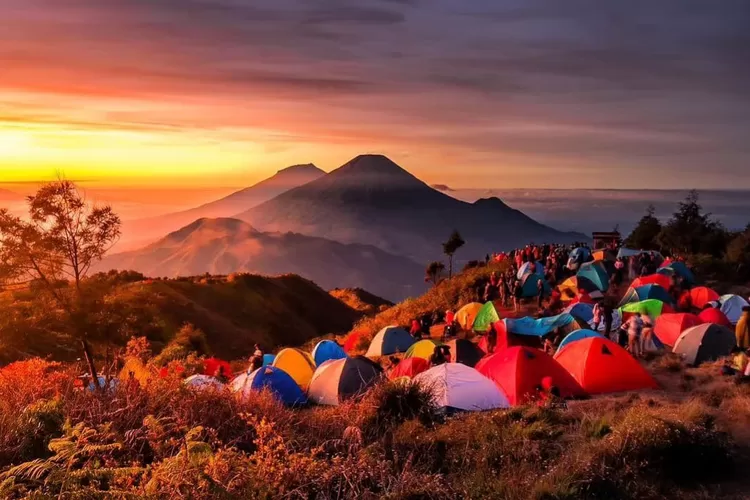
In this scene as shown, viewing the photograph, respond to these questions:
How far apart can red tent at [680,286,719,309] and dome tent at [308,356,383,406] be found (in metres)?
13.4

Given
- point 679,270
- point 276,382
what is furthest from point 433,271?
point 276,382

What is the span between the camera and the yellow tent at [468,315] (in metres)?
23.5

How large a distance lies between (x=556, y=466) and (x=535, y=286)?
20531 mm

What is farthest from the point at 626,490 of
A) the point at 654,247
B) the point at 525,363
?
the point at 654,247

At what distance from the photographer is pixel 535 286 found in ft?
86.3

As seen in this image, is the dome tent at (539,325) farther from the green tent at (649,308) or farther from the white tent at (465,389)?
the white tent at (465,389)

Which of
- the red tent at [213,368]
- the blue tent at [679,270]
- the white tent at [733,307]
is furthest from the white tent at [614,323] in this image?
the red tent at [213,368]

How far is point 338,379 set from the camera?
14.2m

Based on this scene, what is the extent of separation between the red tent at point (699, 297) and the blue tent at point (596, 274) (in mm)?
3803

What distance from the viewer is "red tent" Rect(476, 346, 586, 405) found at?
40.8 feet

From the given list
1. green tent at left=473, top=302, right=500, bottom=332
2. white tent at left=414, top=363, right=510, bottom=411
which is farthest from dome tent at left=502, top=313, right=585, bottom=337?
white tent at left=414, top=363, right=510, bottom=411

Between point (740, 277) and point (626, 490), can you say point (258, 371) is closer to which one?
point (626, 490)

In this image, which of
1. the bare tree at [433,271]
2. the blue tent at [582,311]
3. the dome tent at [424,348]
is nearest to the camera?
the dome tent at [424,348]

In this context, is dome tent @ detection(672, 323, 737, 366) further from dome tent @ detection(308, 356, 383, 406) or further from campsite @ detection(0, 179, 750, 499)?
dome tent @ detection(308, 356, 383, 406)
